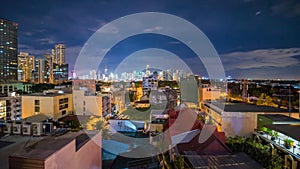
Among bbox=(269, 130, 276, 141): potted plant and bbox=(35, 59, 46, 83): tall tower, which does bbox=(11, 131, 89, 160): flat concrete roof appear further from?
bbox=(35, 59, 46, 83): tall tower

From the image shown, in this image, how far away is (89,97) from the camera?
839 centimetres

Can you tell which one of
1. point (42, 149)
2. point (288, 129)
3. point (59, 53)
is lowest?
point (288, 129)

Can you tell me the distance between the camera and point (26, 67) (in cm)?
2394

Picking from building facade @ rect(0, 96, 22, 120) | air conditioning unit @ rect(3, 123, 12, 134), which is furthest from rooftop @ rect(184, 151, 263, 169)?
building facade @ rect(0, 96, 22, 120)

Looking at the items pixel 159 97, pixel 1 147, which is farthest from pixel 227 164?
pixel 159 97

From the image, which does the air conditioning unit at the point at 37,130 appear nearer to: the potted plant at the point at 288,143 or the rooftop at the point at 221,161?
the rooftop at the point at 221,161

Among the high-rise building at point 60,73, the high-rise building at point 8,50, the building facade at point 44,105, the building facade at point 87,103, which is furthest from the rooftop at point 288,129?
the high-rise building at point 60,73

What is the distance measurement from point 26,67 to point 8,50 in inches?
193

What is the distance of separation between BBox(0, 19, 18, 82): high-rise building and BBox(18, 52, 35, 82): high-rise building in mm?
2813

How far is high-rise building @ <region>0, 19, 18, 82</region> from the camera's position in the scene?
737 inches

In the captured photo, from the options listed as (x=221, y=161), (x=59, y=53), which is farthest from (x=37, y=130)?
(x=59, y=53)

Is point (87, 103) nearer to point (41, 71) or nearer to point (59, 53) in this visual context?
point (41, 71)

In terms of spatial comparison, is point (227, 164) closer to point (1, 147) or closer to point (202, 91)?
point (1, 147)

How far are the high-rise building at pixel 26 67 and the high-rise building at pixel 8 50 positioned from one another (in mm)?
2813
